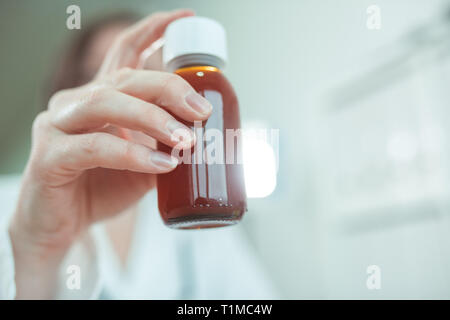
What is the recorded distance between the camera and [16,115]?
6.26 feet

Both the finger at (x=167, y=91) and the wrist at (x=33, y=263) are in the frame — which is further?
the wrist at (x=33, y=263)

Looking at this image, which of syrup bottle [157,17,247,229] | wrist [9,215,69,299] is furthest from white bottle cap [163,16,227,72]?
wrist [9,215,69,299]

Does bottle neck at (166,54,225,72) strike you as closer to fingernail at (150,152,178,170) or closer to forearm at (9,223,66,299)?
fingernail at (150,152,178,170)

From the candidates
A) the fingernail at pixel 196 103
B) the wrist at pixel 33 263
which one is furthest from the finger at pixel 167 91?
the wrist at pixel 33 263

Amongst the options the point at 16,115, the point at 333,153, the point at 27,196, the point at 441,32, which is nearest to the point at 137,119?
the point at 27,196

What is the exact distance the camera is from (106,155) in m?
0.28

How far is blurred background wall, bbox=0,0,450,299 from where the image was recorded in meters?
0.73

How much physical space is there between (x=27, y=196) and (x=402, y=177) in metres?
0.73

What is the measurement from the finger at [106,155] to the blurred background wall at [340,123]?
1.08 ft

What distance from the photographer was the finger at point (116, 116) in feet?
0.87

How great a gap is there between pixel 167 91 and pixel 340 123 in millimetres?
805

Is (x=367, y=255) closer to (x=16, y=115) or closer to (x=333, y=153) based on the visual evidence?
(x=333, y=153)

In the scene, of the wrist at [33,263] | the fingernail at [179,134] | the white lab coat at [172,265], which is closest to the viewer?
the fingernail at [179,134]

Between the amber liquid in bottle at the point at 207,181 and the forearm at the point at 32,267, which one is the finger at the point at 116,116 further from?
the forearm at the point at 32,267
